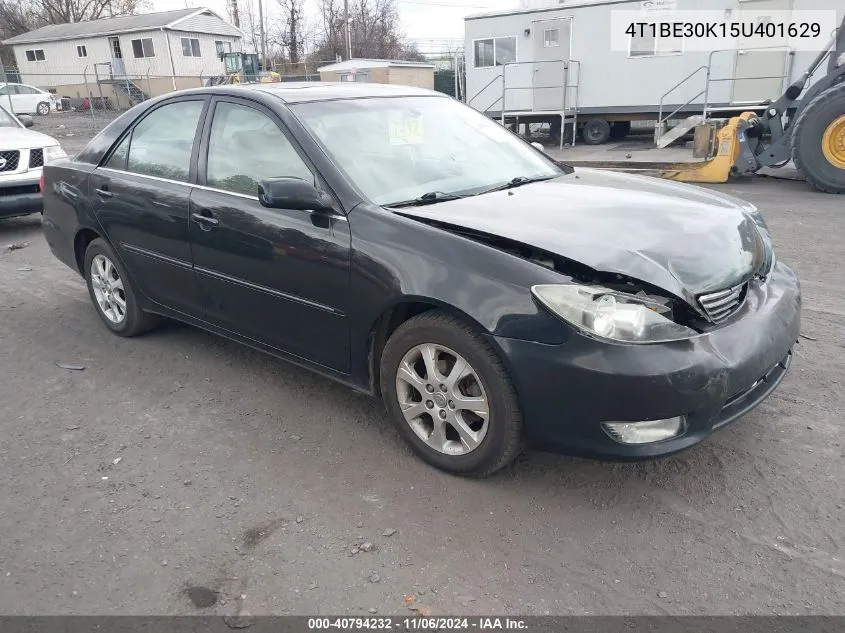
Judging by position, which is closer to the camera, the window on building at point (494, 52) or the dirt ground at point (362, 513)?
the dirt ground at point (362, 513)

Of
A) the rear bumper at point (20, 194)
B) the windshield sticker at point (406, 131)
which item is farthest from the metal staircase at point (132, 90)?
the windshield sticker at point (406, 131)

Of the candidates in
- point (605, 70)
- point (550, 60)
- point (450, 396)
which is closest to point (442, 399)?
point (450, 396)

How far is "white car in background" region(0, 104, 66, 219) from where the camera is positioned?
834cm

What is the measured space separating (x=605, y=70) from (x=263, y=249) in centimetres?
1454

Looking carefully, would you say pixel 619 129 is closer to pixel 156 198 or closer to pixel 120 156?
pixel 120 156

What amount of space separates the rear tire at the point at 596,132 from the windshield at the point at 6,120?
41.7ft

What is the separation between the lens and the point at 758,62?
559 inches

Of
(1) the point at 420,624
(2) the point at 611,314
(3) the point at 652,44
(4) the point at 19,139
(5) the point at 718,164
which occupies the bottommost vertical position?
(1) the point at 420,624

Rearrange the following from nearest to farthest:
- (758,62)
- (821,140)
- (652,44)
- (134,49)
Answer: (821,140), (758,62), (652,44), (134,49)

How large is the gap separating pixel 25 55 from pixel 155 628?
52488mm

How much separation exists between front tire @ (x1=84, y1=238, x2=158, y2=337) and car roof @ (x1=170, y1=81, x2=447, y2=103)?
1407mm

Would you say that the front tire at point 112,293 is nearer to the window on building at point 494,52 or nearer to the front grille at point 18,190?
the front grille at point 18,190

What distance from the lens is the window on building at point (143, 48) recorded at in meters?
39.0

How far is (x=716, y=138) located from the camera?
11344mm
